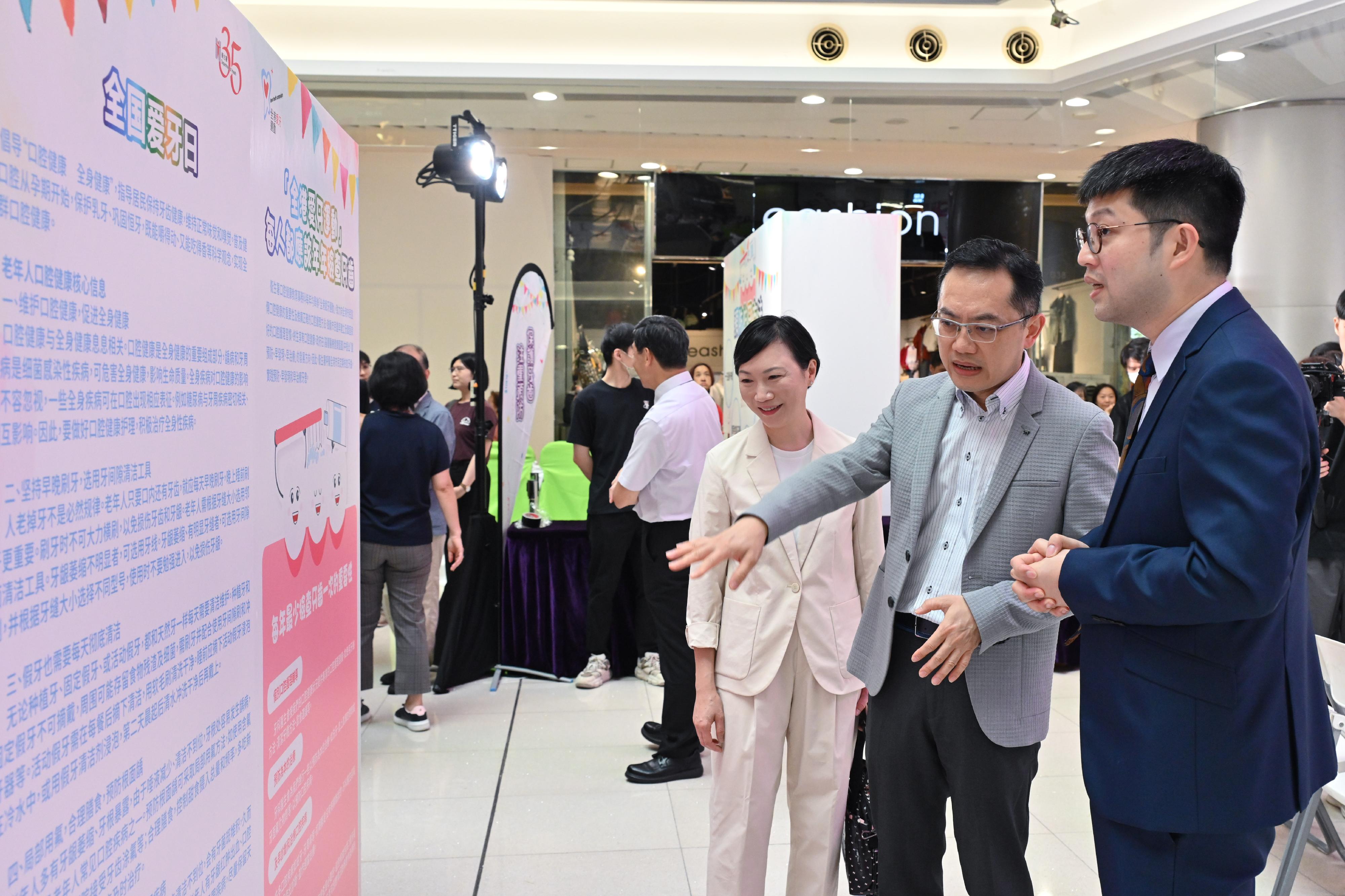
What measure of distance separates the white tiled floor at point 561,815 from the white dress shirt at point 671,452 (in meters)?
0.96

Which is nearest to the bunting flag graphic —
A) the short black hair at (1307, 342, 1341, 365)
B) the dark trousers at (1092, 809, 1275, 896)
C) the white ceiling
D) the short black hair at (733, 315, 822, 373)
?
the short black hair at (733, 315, 822, 373)

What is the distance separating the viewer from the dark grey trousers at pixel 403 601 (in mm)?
3857

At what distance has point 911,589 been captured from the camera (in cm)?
175

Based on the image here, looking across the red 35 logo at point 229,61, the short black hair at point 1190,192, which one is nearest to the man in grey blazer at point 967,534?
the short black hair at point 1190,192

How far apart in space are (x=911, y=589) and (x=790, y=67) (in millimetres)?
5616

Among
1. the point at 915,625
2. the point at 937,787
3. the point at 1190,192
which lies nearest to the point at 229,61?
the point at 1190,192

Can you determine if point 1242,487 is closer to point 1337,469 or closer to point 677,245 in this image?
point 1337,469

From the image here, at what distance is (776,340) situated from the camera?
7.00 ft

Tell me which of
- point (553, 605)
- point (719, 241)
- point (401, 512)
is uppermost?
point (719, 241)

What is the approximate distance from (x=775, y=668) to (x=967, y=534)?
0.55 metres

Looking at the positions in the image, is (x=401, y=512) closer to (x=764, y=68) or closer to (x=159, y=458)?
(x=159, y=458)

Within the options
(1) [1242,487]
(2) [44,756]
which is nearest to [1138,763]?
(1) [1242,487]

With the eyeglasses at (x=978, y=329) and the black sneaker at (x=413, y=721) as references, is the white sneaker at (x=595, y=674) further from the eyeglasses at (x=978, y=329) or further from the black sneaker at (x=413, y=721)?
the eyeglasses at (x=978, y=329)

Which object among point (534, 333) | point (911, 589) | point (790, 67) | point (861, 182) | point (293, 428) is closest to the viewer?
point (293, 428)
